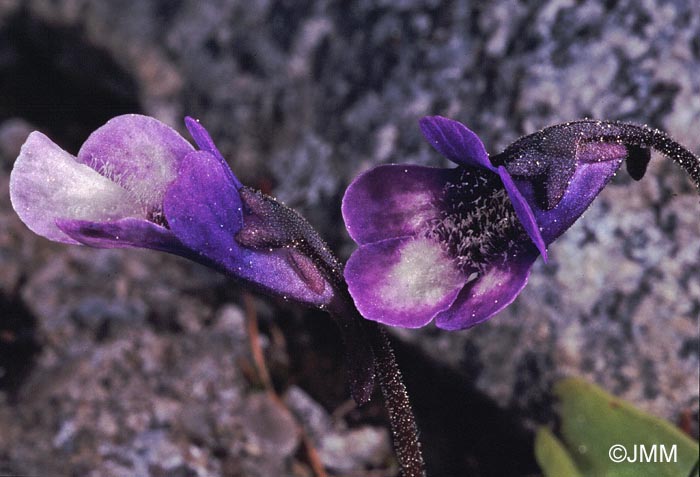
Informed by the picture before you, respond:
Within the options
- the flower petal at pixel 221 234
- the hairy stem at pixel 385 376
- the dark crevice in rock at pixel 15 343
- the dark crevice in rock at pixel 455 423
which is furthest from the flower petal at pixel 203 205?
the dark crevice in rock at pixel 15 343

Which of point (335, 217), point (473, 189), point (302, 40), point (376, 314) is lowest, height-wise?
point (376, 314)

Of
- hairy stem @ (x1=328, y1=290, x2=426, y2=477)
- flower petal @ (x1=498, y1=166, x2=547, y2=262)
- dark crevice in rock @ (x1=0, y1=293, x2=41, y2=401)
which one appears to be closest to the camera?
flower petal @ (x1=498, y1=166, x2=547, y2=262)

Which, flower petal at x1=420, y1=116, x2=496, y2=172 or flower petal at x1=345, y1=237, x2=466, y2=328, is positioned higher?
flower petal at x1=420, y1=116, x2=496, y2=172

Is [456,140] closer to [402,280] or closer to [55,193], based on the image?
[402,280]

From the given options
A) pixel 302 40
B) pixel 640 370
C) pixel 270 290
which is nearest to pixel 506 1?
pixel 302 40

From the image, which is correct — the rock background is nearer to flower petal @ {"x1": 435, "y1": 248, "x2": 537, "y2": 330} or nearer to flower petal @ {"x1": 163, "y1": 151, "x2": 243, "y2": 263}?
flower petal @ {"x1": 435, "y1": 248, "x2": 537, "y2": 330}

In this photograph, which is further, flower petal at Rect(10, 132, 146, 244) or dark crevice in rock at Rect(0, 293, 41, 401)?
dark crevice in rock at Rect(0, 293, 41, 401)

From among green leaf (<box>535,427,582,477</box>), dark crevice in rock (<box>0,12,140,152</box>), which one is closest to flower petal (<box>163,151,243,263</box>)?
green leaf (<box>535,427,582,477</box>)

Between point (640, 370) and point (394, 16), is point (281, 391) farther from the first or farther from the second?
point (394, 16)

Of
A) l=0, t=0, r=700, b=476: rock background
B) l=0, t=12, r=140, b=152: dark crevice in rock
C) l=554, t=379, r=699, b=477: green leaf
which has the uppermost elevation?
l=0, t=12, r=140, b=152: dark crevice in rock
